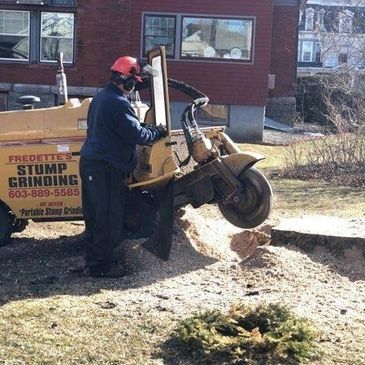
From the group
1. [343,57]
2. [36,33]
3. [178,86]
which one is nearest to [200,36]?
[36,33]

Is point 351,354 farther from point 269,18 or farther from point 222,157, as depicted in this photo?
point 269,18

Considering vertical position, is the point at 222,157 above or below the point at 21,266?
above

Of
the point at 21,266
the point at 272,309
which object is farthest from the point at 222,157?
the point at 272,309

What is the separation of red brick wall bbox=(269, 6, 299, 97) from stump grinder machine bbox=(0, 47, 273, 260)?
20785mm

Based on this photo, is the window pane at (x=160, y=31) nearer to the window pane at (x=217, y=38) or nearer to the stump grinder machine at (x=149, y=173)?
the window pane at (x=217, y=38)

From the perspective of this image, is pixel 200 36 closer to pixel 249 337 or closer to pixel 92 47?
pixel 92 47

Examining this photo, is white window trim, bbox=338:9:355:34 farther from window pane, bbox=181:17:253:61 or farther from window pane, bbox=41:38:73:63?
window pane, bbox=41:38:73:63

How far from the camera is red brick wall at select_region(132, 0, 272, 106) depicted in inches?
912

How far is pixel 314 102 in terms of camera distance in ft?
111

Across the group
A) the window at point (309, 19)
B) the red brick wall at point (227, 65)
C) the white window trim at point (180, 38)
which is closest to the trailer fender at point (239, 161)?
the white window trim at point (180, 38)

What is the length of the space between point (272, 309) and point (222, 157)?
277cm

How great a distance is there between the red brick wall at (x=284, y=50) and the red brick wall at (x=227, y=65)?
18.5 ft

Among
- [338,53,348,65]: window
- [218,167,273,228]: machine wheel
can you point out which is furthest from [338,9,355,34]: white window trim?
[218,167,273,228]: machine wheel

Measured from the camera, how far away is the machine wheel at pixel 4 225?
896 cm
